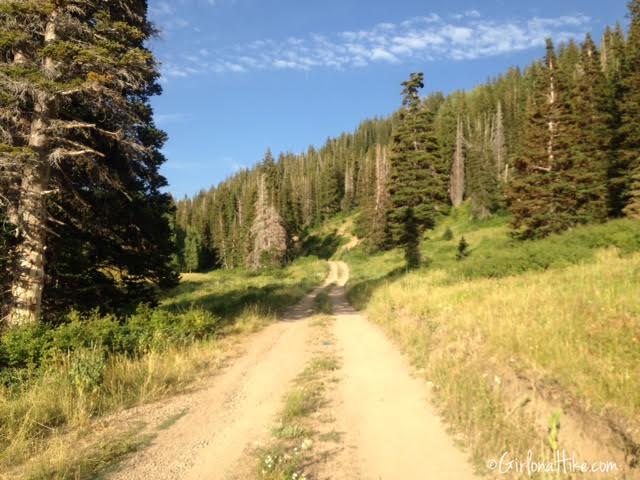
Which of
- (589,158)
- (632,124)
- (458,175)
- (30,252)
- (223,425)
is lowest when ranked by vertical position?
(223,425)

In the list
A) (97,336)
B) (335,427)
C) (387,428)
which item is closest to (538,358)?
(387,428)

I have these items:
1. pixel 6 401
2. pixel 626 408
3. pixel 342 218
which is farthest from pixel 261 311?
pixel 342 218

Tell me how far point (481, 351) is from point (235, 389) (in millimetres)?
4320

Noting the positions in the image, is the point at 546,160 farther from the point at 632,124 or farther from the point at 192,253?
the point at 192,253

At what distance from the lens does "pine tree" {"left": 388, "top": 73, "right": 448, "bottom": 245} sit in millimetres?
23078

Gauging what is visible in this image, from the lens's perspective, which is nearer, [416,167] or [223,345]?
[223,345]

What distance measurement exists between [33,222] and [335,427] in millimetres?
7294

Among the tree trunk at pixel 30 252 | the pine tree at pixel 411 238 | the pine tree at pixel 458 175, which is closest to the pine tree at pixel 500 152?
the pine tree at pixel 458 175

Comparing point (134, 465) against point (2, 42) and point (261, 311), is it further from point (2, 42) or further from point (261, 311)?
point (261, 311)

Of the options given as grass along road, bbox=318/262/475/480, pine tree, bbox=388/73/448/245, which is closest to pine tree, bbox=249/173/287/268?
pine tree, bbox=388/73/448/245

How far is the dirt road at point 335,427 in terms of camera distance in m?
3.93

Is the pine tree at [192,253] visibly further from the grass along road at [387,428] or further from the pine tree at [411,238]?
the grass along road at [387,428]

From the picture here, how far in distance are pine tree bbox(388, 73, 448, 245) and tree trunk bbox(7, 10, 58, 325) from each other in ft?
61.9

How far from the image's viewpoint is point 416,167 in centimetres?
2366
